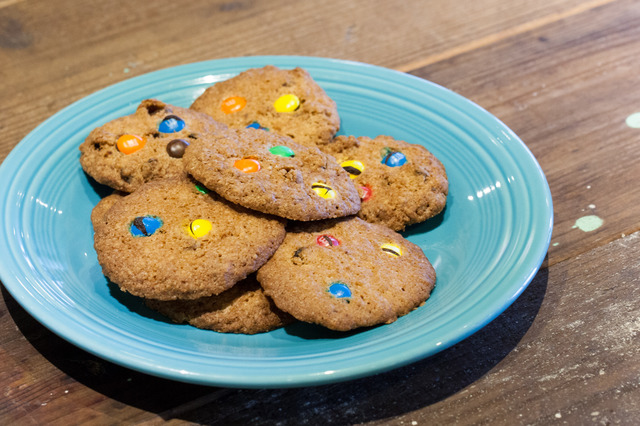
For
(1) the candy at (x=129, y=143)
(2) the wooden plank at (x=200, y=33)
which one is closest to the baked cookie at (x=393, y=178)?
(1) the candy at (x=129, y=143)

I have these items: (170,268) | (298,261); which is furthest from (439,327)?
(170,268)

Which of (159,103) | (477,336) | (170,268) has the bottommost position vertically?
(477,336)

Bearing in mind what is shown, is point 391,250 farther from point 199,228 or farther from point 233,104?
point 233,104

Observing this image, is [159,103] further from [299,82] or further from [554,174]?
[554,174]

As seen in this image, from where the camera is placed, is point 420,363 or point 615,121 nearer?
point 420,363

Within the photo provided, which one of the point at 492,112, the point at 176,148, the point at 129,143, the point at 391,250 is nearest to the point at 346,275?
the point at 391,250

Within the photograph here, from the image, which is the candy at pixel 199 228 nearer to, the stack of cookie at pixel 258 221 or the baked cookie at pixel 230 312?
the stack of cookie at pixel 258 221

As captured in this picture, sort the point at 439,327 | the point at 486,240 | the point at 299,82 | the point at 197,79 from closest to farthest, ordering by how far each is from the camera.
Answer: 1. the point at 439,327
2. the point at 486,240
3. the point at 299,82
4. the point at 197,79

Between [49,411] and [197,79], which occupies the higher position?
[197,79]
